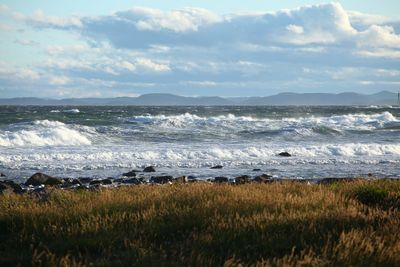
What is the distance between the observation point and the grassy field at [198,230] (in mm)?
5391

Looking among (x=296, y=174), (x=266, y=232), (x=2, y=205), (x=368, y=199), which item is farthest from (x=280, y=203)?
(x=296, y=174)

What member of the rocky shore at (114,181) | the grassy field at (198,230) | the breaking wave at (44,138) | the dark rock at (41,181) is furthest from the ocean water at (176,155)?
the grassy field at (198,230)

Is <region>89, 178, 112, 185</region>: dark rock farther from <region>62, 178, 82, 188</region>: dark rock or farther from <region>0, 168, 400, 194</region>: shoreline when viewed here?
<region>62, 178, 82, 188</region>: dark rock

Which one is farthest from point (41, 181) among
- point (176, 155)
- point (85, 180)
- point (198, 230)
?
point (198, 230)

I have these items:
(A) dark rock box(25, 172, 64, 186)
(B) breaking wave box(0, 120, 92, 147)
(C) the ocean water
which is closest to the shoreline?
(A) dark rock box(25, 172, 64, 186)

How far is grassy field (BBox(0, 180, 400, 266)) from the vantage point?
539 centimetres

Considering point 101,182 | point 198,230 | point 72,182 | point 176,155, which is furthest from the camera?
point 176,155

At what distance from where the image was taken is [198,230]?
6.63 meters

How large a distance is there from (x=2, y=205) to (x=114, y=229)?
272 centimetres

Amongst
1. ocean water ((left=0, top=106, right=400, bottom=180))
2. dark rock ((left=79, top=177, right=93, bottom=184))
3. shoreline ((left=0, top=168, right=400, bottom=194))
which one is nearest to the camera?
shoreline ((left=0, top=168, right=400, bottom=194))

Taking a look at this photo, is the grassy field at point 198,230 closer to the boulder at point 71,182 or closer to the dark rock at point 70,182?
the dark rock at point 70,182

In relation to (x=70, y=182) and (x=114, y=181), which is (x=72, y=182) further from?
(x=114, y=181)

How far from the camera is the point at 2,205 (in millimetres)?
8320

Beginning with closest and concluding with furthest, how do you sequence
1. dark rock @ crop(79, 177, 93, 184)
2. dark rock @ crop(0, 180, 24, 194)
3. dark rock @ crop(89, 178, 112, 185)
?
1. dark rock @ crop(0, 180, 24, 194)
2. dark rock @ crop(89, 178, 112, 185)
3. dark rock @ crop(79, 177, 93, 184)
